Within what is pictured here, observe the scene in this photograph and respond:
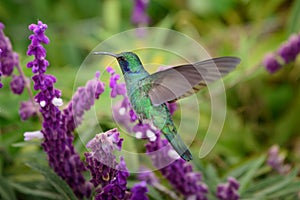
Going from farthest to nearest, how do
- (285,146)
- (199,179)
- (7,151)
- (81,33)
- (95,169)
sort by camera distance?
1. (81,33)
2. (285,146)
3. (7,151)
4. (199,179)
5. (95,169)

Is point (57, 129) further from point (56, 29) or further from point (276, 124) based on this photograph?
point (56, 29)

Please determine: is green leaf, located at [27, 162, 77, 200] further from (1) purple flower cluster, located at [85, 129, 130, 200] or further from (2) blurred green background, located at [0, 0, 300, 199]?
(2) blurred green background, located at [0, 0, 300, 199]

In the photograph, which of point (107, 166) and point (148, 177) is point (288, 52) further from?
point (107, 166)

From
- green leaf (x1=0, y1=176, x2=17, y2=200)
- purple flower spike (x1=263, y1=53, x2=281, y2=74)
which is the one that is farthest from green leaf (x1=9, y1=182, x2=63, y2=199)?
purple flower spike (x1=263, y1=53, x2=281, y2=74)

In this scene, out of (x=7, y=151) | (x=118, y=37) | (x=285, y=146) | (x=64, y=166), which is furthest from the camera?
(x=118, y=37)

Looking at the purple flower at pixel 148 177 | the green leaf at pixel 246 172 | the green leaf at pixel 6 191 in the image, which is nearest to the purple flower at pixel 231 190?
the green leaf at pixel 246 172

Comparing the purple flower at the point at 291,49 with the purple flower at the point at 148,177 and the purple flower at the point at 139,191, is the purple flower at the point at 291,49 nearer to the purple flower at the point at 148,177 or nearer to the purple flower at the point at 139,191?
the purple flower at the point at 148,177

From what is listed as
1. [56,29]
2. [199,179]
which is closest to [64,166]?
[199,179]
